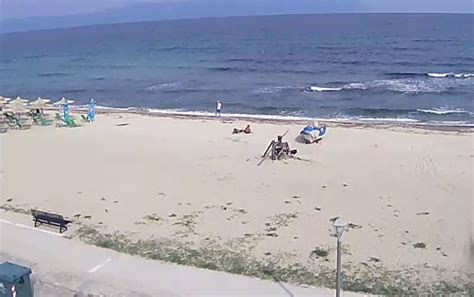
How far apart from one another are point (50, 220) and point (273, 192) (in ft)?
18.8

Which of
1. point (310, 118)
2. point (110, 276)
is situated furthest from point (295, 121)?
point (110, 276)

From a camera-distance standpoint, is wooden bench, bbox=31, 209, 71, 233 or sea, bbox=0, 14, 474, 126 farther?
sea, bbox=0, 14, 474, 126

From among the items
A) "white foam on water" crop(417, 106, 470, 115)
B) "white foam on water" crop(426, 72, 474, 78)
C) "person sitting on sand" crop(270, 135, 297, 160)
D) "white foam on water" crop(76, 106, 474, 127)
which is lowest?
"person sitting on sand" crop(270, 135, 297, 160)

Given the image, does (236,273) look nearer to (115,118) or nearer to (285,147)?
(285,147)

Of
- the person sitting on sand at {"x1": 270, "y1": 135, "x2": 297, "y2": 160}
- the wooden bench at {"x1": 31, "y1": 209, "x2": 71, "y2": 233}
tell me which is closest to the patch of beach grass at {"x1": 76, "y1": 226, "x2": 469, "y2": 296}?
the wooden bench at {"x1": 31, "y1": 209, "x2": 71, "y2": 233}

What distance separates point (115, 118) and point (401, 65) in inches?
1080

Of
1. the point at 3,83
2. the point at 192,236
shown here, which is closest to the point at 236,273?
the point at 192,236

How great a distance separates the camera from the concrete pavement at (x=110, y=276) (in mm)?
9594

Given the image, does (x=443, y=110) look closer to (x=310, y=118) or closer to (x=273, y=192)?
(x=310, y=118)

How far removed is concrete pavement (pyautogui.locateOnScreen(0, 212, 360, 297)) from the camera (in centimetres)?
959

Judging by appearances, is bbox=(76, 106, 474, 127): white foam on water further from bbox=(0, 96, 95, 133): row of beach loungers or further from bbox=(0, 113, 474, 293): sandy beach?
bbox=(0, 96, 95, 133): row of beach loungers

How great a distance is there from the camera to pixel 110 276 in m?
10.2

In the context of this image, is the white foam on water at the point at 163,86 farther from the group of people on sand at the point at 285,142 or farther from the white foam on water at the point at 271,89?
the group of people on sand at the point at 285,142

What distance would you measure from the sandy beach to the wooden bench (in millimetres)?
288
